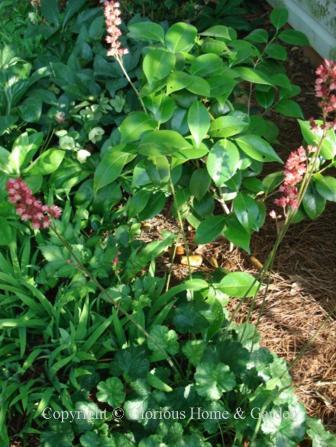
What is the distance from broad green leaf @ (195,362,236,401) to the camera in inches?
65.7

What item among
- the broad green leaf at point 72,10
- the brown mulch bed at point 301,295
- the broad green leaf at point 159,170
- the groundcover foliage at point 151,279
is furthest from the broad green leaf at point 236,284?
the broad green leaf at point 72,10

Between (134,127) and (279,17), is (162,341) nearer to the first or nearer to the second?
(134,127)

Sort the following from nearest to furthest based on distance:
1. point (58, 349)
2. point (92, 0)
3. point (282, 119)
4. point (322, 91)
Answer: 1. point (322, 91)
2. point (58, 349)
3. point (282, 119)
4. point (92, 0)

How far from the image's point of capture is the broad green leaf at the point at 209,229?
210 cm

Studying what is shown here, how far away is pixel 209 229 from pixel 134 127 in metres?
0.47

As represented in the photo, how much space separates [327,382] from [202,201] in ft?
2.70

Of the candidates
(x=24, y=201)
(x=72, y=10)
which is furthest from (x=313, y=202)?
(x=72, y=10)

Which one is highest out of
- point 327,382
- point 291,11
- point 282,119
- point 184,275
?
point 291,11

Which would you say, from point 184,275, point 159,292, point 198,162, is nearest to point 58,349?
point 159,292

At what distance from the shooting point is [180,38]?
207cm

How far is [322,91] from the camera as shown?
4.53ft

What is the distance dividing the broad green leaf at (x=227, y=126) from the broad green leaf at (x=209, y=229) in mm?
325

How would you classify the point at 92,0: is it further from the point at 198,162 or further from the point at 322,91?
the point at 322,91

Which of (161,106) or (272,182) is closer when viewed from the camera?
(161,106)
